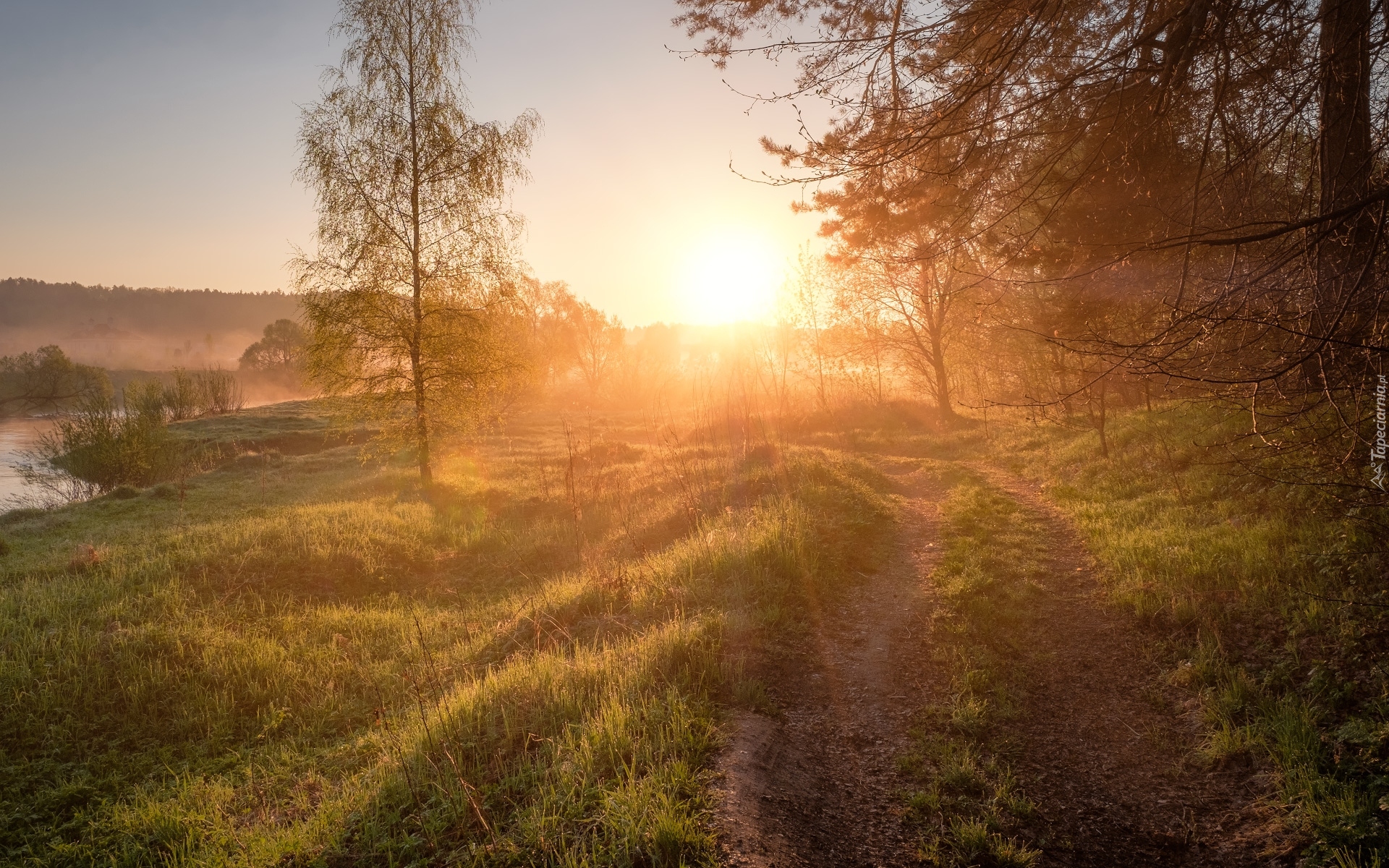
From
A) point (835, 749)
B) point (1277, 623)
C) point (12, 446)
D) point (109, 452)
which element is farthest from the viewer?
point (12, 446)

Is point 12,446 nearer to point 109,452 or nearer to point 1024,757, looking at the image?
point 109,452

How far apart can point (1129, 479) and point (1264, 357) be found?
3141mm

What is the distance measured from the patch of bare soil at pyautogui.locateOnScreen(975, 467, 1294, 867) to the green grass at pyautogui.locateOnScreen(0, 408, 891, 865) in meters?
1.98

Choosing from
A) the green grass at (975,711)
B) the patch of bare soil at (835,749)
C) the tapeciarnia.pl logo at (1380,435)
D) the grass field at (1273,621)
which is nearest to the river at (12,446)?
the patch of bare soil at (835,749)

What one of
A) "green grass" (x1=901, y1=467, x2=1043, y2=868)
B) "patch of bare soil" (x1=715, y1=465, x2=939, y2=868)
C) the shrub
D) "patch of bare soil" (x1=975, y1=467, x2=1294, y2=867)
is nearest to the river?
the shrub

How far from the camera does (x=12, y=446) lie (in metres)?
32.9

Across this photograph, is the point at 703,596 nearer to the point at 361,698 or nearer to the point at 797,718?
the point at 797,718

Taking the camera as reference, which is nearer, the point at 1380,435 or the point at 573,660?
the point at 1380,435

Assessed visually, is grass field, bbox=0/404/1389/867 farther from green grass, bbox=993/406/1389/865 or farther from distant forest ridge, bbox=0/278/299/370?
distant forest ridge, bbox=0/278/299/370

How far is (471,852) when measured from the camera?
3.13m

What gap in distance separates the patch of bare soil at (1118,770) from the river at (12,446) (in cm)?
2465

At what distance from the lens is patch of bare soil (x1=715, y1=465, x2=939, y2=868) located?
3193mm

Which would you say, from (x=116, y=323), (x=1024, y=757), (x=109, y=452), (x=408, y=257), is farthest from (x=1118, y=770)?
(x=116, y=323)

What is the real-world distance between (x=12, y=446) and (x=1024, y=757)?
47789 mm
